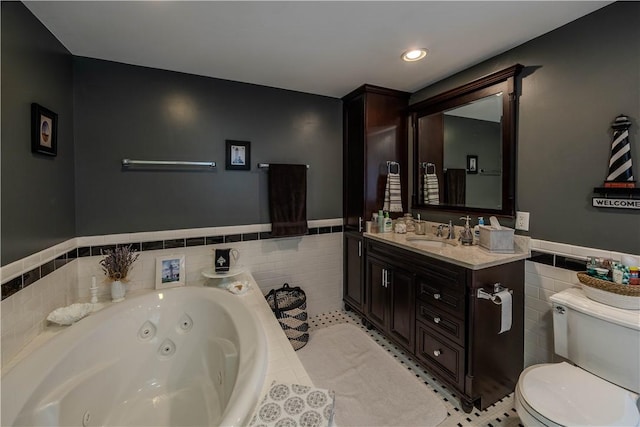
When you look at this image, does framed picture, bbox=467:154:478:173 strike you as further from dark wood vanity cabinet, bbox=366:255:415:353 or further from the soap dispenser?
dark wood vanity cabinet, bbox=366:255:415:353

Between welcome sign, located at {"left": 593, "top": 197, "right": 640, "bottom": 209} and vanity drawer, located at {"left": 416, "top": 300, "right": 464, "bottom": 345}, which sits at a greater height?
welcome sign, located at {"left": 593, "top": 197, "right": 640, "bottom": 209}

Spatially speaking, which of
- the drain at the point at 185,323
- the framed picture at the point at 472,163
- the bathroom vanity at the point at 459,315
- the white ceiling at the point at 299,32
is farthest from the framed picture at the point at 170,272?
the framed picture at the point at 472,163

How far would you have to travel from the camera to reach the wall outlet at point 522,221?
173cm

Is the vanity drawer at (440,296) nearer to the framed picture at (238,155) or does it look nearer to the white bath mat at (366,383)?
the white bath mat at (366,383)

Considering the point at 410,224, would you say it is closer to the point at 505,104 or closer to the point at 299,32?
the point at 505,104

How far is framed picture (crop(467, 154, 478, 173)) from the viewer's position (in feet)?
6.81

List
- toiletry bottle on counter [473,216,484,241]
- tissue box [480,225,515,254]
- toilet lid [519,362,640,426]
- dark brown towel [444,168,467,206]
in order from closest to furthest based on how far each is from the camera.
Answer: toilet lid [519,362,640,426] < tissue box [480,225,515,254] < toiletry bottle on counter [473,216,484,241] < dark brown towel [444,168,467,206]

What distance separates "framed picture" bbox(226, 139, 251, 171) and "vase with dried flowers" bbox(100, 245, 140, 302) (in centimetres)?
100

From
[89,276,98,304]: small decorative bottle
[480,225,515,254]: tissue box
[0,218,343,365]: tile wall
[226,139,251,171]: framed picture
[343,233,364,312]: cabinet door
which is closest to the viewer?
[0,218,343,365]: tile wall

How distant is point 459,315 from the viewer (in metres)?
1.57

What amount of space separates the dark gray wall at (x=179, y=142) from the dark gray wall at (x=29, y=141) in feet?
0.50

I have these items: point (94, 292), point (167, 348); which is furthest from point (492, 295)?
point (94, 292)

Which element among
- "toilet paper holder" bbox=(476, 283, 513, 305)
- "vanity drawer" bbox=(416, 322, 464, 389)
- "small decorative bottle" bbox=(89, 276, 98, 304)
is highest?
"toilet paper holder" bbox=(476, 283, 513, 305)

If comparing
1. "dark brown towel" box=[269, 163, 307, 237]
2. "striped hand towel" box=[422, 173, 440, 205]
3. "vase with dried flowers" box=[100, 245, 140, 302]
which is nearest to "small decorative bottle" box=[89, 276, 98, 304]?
"vase with dried flowers" box=[100, 245, 140, 302]
